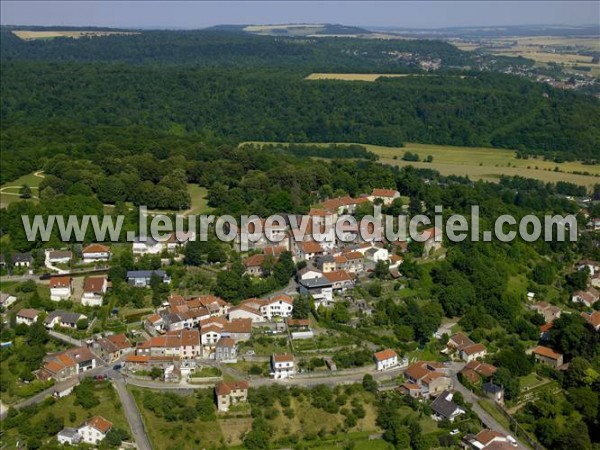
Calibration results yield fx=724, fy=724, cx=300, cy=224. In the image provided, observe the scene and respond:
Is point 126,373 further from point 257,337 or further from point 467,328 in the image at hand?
point 467,328

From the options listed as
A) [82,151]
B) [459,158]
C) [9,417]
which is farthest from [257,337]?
[459,158]

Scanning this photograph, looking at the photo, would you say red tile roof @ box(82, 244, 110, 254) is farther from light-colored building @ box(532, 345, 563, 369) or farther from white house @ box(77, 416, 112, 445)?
light-colored building @ box(532, 345, 563, 369)

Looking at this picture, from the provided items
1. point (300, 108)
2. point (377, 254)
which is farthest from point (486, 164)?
point (377, 254)

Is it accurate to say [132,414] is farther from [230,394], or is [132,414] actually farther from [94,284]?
[94,284]

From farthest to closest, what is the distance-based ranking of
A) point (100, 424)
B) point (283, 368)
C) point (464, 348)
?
point (464, 348) < point (283, 368) < point (100, 424)

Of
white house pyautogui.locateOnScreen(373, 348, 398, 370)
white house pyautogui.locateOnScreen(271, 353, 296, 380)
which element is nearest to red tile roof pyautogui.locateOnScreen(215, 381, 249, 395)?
white house pyautogui.locateOnScreen(271, 353, 296, 380)

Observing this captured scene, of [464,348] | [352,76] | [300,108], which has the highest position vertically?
[352,76]
